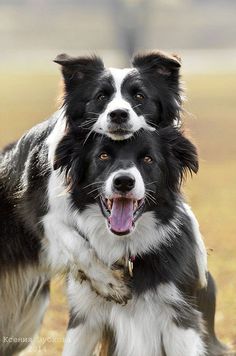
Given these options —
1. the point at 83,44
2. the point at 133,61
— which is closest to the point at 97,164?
the point at 133,61

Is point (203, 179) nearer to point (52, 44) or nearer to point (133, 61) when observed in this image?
point (133, 61)

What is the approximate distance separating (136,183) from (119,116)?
14.7 inches

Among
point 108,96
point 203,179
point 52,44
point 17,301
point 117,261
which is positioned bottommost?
point 52,44

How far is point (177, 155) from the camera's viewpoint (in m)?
5.50

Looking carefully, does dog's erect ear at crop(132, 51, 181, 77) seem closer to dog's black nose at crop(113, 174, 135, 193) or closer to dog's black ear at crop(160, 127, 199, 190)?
dog's black ear at crop(160, 127, 199, 190)

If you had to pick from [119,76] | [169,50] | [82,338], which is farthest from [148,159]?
[169,50]

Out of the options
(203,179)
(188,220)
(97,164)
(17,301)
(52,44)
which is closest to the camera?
(97,164)

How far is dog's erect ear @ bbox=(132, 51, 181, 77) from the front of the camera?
5.52 meters

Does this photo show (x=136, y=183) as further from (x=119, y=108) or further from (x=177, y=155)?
(x=177, y=155)

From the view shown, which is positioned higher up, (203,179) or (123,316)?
(123,316)

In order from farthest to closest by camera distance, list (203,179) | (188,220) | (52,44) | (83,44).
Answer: (52,44)
(83,44)
(203,179)
(188,220)

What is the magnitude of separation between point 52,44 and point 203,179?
41.8 meters

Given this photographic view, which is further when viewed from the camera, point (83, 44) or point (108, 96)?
point (83, 44)

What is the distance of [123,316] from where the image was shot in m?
5.52
